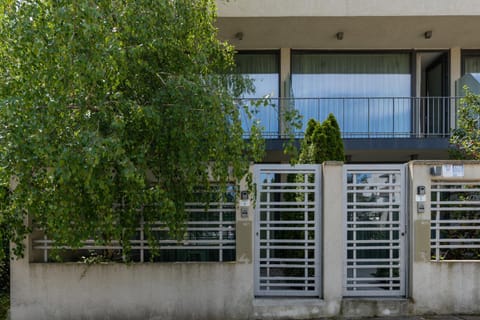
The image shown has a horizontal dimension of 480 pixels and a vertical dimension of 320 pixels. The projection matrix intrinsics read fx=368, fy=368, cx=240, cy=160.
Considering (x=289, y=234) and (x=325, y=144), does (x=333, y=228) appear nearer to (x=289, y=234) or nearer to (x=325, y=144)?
(x=289, y=234)

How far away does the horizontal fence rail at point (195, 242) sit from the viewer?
516 centimetres

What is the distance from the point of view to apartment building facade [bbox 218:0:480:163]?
8047mm

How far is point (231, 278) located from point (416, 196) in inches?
112

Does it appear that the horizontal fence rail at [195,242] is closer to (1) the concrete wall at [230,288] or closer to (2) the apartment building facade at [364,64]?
(1) the concrete wall at [230,288]

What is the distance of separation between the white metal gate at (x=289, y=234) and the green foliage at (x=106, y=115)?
109 centimetres

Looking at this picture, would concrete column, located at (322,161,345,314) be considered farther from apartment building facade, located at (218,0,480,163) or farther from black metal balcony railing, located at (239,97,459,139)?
black metal balcony railing, located at (239,97,459,139)

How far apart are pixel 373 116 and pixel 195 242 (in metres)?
5.94

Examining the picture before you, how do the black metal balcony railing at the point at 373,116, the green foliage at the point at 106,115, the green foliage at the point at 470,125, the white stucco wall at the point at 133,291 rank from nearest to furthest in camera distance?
1. the green foliage at the point at 106,115
2. the white stucco wall at the point at 133,291
3. the green foliage at the point at 470,125
4. the black metal balcony railing at the point at 373,116

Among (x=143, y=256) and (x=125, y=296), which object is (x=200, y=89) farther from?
(x=125, y=296)

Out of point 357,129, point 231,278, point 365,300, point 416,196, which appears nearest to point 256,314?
point 231,278

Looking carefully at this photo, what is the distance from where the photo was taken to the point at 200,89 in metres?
3.90

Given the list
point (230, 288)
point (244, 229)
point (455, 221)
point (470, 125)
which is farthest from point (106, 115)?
point (470, 125)

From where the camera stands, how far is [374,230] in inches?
210

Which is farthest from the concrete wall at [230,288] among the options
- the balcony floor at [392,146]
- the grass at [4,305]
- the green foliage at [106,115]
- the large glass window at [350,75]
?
the large glass window at [350,75]
